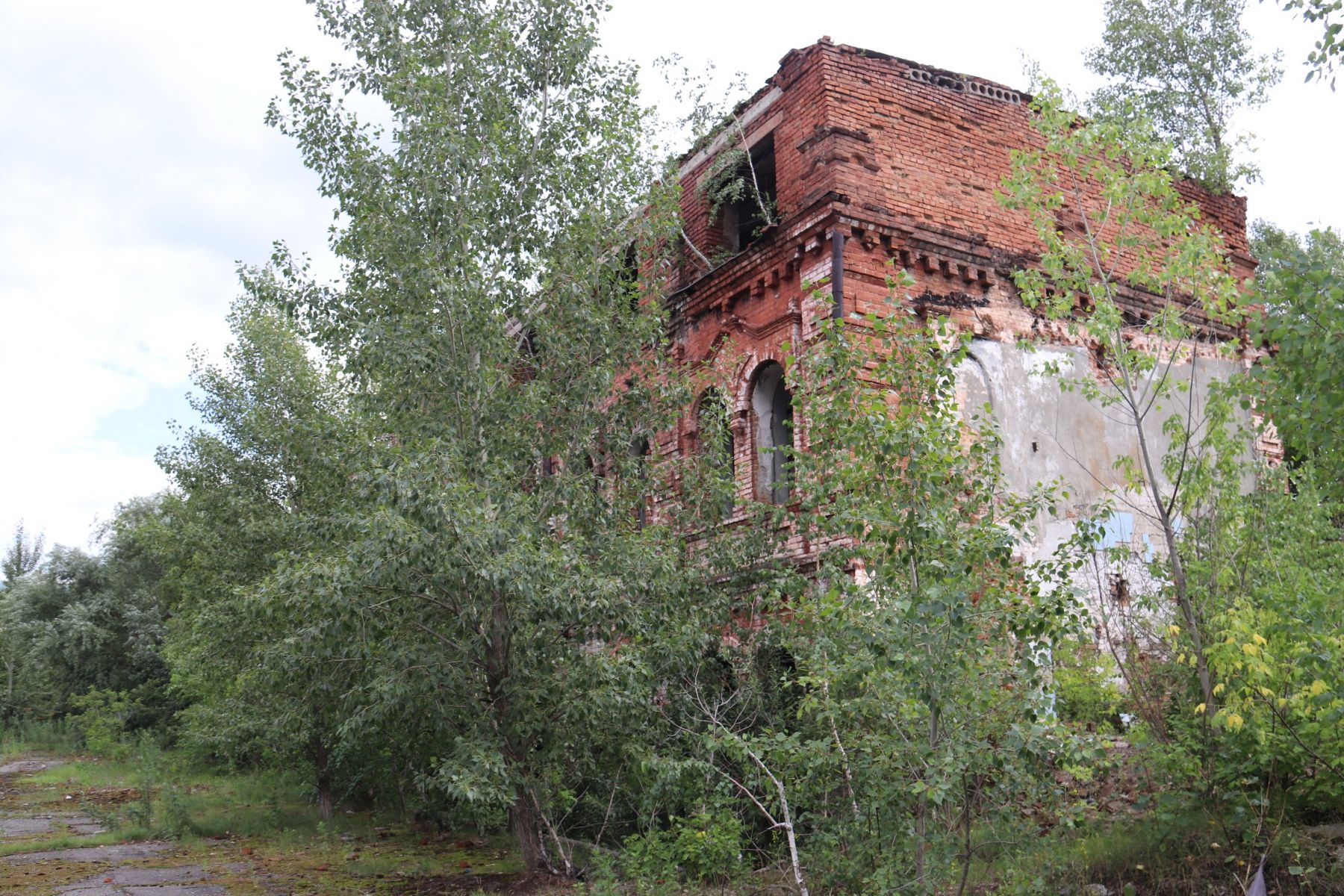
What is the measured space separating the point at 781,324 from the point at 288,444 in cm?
737

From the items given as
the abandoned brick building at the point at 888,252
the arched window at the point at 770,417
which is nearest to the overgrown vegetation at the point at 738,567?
the abandoned brick building at the point at 888,252

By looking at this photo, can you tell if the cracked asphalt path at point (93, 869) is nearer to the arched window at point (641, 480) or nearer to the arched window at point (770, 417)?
the arched window at point (641, 480)

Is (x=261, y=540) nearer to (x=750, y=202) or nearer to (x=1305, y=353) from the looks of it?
(x=750, y=202)

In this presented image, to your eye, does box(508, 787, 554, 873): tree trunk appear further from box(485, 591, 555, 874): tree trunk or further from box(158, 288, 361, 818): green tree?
box(158, 288, 361, 818): green tree

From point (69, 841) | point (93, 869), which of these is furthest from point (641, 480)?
point (69, 841)

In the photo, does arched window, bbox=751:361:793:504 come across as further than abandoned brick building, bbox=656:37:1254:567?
Yes

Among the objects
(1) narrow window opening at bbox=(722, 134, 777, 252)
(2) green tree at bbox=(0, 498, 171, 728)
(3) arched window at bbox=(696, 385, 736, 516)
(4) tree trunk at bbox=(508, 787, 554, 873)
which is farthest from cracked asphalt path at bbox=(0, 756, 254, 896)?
(2) green tree at bbox=(0, 498, 171, 728)

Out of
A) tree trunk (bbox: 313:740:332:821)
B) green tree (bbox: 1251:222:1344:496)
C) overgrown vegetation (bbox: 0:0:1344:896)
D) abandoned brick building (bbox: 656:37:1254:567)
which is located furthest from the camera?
tree trunk (bbox: 313:740:332:821)

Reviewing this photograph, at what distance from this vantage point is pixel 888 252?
12180 mm

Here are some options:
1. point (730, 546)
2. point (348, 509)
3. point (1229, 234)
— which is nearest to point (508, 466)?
point (348, 509)

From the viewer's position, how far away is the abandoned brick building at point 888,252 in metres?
12.2

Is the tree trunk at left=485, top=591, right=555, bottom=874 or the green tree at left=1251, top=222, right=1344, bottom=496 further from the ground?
the green tree at left=1251, top=222, right=1344, bottom=496

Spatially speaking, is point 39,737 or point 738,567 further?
point 39,737

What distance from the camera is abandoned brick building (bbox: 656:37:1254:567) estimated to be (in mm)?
12164
